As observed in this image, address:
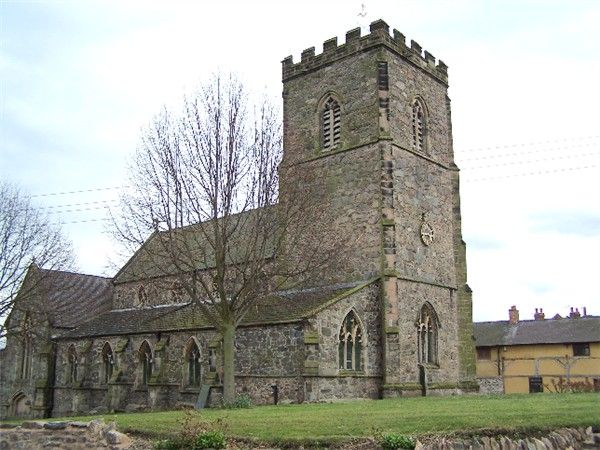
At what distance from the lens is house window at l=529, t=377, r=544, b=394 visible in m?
47.0

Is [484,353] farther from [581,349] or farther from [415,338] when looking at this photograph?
[415,338]

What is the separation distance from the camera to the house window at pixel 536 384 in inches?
1851

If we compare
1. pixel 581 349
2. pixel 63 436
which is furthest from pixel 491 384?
pixel 63 436

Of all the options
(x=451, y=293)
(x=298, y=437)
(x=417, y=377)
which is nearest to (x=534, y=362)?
(x=451, y=293)

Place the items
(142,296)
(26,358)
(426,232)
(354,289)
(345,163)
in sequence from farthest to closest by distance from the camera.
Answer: (26,358)
(142,296)
(426,232)
(345,163)
(354,289)

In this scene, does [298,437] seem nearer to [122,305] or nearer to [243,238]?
[243,238]

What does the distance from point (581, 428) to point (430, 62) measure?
22.5 m

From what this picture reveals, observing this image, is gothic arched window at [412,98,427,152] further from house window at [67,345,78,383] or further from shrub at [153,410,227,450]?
house window at [67,345,78,383]

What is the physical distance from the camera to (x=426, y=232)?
96.4ft

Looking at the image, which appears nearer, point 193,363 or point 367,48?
point 367,48

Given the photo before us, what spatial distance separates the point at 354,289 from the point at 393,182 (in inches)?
206

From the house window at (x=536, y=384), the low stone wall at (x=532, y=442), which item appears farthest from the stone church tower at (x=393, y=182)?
the house window at (x=536, y=384)

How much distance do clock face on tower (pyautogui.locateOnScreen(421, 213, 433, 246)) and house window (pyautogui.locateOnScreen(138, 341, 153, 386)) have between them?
14.9m

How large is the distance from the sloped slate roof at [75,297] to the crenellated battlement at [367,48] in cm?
1877
